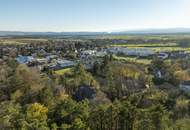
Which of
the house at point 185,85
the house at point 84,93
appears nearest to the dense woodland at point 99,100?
the house at point 84,93

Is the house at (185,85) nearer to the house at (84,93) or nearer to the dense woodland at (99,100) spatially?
the dense woodland at (99,100)

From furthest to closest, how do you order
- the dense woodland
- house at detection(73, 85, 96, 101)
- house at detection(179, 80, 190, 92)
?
1. house at detection(179, 80, 190, 92)
2. house at detection(73, 85, 96, 101)
3. the dense woodland

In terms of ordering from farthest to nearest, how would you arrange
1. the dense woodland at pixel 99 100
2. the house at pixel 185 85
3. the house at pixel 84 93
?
the house at pixel 185 85, the house at pixel 84 93, the dense woodland at pixel 99 100

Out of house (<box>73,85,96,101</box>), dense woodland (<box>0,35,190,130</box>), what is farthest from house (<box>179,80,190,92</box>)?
house (<box>73,85,96,101</box>)

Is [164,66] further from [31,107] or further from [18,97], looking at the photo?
[31,107]

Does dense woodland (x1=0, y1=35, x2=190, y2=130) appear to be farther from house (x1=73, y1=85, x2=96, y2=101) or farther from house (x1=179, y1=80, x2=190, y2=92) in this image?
house (x1=179, y1=80, x2=190, y2=92)

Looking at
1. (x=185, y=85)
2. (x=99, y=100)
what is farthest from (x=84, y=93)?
(x=185, y=85)

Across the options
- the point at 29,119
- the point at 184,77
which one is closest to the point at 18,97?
the point at 29,119

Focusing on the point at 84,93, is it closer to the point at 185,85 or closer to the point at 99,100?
the point at 99,100
